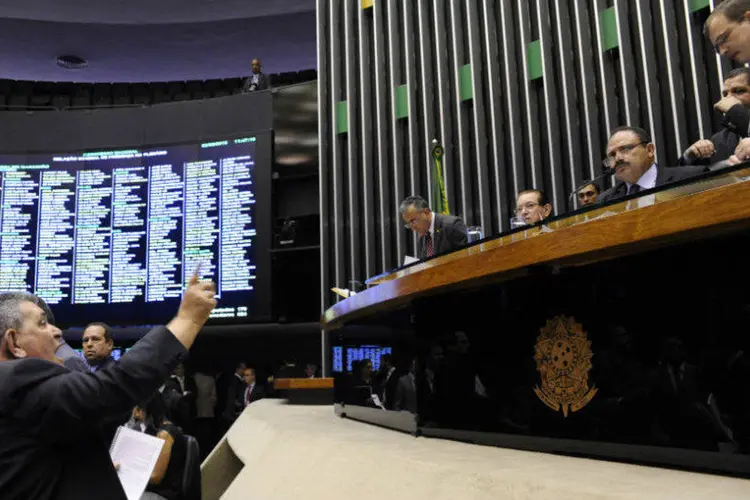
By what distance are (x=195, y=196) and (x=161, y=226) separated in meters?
0.45

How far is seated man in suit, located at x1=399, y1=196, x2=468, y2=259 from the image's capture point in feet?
11.4

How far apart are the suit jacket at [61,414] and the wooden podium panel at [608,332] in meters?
0.73

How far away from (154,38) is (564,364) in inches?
299

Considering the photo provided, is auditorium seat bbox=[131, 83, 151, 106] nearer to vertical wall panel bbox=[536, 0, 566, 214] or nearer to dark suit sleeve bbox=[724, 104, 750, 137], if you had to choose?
vertical wall panel bbox=[536, 0, 566, 214]

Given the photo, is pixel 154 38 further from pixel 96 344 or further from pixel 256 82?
pixel 96 344

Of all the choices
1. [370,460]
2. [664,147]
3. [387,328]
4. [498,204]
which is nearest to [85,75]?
[498,204]

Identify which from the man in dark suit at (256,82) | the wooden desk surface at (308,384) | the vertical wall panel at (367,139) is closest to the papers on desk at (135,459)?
the wooden desk surface at (308,384)

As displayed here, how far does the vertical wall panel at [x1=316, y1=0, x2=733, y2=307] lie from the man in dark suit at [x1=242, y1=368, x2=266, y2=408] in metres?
1.32

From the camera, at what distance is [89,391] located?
1.22m

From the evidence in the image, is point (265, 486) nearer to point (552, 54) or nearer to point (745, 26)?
point (745, 26)

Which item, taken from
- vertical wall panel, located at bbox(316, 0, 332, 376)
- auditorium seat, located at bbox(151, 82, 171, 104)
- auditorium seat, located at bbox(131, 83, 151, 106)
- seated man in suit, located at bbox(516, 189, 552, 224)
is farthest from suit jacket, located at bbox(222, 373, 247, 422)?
auditorium seat, located at bbox(131, 83, 151, 106)

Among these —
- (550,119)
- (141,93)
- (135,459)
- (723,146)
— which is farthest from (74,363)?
(141,93)

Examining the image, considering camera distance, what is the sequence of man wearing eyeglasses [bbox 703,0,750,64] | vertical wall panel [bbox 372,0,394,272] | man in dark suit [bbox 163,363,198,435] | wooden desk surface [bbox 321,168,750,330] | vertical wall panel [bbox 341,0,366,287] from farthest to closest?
vertical wall panel [bbox 341,0,366,287]
vertical wall panel [bbox 372,0,394,272]
man in dark suit [bbox 163,363,198,435]
man wearing eyeglasses [bbox 703,0,750,64]
wooden desk surface [bbox 321,168,750,330]

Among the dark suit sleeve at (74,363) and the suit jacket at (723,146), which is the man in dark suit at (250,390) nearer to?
the dark suit sleeve at (74,363)
